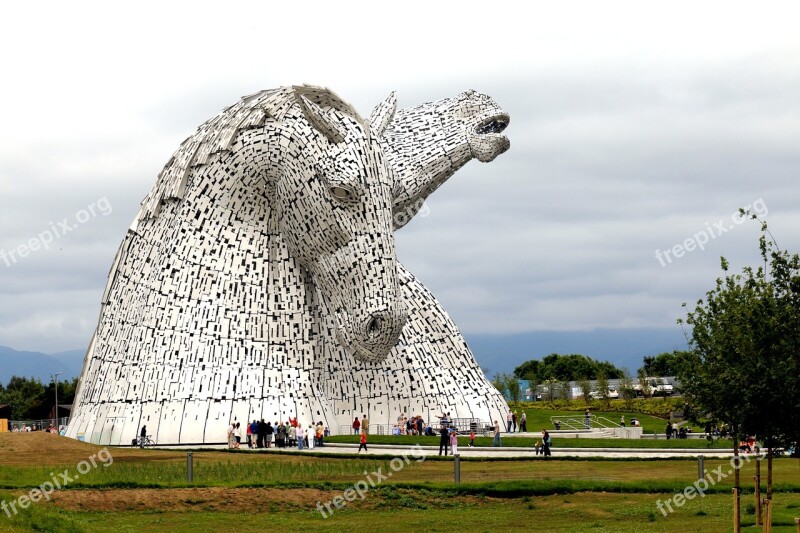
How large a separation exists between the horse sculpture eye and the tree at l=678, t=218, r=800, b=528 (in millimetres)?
16897

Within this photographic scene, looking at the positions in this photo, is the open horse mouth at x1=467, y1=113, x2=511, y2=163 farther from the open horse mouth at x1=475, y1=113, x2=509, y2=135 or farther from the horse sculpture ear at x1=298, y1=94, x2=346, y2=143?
the horse sculpture ear at x1=298, y1=94, x2=346, y2=143

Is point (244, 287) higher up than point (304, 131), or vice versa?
point (304, 131)

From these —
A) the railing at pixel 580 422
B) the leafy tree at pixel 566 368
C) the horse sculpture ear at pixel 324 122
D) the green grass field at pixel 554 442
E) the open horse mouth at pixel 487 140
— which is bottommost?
the green grass field at pixel 554 442

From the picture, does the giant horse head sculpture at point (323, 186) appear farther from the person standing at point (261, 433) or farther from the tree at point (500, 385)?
the tree at point (500, 385)

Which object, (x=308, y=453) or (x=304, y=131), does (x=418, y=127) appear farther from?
(x=308, y=453)

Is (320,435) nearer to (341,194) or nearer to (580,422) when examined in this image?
(341,194)

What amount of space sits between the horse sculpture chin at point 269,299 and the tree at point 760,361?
54.6 feet

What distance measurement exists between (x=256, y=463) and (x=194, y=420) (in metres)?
7.43

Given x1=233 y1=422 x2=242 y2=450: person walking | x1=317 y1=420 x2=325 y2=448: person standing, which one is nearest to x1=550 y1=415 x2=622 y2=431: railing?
x1=317 y1=420 x2=325 y2=448: person standing

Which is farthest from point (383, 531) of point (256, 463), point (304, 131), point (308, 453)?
point (304, 131)

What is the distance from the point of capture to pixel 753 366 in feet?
49.0

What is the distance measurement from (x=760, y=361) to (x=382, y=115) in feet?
77.9

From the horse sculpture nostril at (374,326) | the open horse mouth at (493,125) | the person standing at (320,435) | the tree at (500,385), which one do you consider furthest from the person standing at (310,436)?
the tree at (500,385)

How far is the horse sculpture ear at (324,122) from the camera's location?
3197 cm
